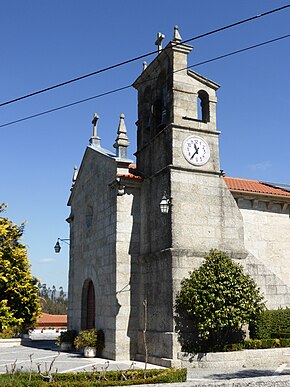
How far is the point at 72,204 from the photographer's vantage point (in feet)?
83.9

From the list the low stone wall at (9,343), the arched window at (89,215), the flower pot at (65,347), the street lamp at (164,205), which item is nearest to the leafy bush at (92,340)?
the flower pot at (65,347)

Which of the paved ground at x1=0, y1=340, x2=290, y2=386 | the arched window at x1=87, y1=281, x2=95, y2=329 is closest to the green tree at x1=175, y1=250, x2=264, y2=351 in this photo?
the paved ground at x1=0, y1=340, x2=290, y2=386

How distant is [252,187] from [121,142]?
20.9ft

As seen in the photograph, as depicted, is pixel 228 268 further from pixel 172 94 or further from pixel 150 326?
pixel 172 94

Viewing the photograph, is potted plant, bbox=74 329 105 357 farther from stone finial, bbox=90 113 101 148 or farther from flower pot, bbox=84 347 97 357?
stone finial, bbox=90 113 101 148

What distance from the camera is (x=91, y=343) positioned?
18031 millimetres

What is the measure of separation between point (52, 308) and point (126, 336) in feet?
221

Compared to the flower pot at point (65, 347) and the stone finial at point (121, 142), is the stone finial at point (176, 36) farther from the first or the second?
the flower pot at point (65, 347)

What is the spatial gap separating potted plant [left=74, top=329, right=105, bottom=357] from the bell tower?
2.52 meters

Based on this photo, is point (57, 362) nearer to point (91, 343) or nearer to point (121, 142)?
point (91, 343)

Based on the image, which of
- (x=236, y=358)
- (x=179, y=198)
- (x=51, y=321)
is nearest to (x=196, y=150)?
(x=179, y=198)

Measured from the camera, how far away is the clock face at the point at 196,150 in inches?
685

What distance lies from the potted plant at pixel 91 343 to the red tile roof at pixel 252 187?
8.11 meters

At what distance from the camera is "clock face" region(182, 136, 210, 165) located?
17.4m
